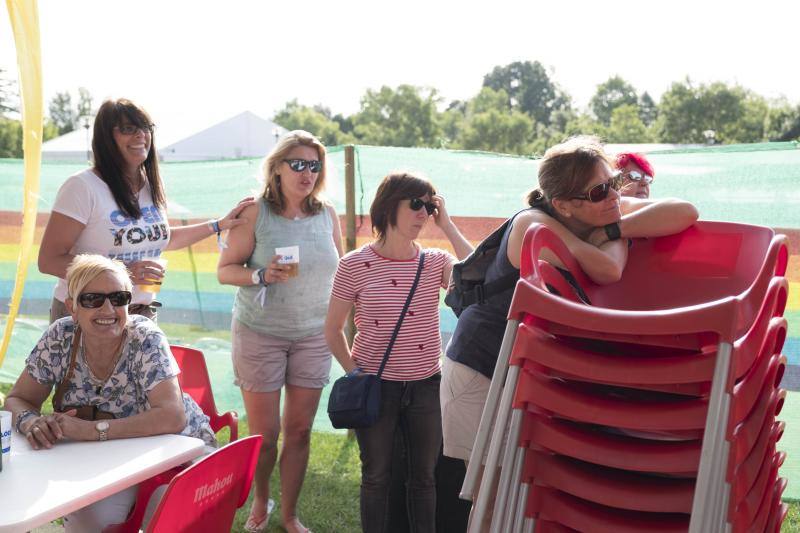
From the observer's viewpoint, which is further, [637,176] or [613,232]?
[637,176]

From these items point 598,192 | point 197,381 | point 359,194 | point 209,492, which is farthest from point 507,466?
point 359,194

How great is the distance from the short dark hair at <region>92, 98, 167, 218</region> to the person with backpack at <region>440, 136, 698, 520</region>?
5.48 feet

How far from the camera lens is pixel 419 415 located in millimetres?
3252

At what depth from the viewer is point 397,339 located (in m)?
3.27

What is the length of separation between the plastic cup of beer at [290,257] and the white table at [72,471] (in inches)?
42.9

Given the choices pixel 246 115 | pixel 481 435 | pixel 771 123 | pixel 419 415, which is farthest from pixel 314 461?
pixel 771 123

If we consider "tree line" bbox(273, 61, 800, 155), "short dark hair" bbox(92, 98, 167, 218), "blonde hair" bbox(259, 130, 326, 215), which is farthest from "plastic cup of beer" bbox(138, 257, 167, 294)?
"tree line" bbox(273, 61, 800, 155)

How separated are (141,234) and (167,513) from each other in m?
1.61

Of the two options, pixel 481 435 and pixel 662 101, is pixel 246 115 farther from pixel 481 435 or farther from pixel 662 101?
pixel 481 435

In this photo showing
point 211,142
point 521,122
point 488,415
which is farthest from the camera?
point 521,122

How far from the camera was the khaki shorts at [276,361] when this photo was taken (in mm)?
3701

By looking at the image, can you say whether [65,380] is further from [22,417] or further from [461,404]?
[461,404]

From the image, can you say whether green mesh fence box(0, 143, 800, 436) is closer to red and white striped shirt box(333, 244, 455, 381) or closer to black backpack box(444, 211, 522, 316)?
red and white striped shirt box(333, 244, 455, 381)

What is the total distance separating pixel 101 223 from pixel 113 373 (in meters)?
0.76
